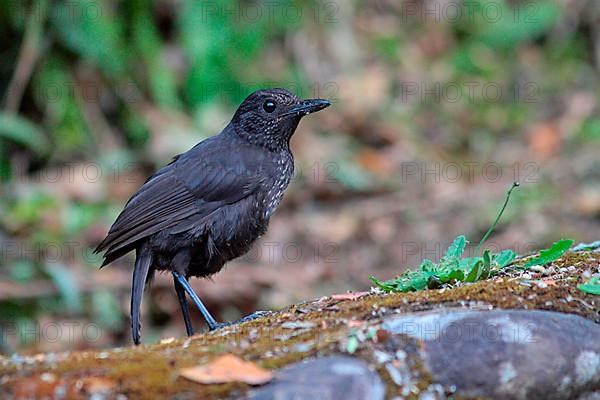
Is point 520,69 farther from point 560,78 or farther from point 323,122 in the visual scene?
point 323,122

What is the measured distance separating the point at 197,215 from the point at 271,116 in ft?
2.62

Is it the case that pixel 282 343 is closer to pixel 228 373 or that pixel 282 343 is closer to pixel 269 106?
pixel 228 373

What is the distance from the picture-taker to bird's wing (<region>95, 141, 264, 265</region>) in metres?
4.82

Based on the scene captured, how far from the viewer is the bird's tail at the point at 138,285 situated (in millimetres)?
4617

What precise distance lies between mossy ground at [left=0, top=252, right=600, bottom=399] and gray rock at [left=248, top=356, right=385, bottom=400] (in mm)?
51

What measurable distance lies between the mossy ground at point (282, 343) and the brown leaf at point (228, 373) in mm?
24

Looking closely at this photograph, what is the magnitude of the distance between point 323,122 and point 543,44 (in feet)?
10.4

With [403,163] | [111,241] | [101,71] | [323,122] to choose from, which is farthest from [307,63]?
[111,241]

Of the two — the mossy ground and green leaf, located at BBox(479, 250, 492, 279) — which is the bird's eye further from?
green leaf, located at BBox(479, 250, 492, 279)

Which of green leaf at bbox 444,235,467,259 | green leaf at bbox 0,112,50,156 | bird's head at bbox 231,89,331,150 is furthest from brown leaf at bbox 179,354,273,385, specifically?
green leaf at bbox 0,112,50,156

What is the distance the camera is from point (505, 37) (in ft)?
37.2

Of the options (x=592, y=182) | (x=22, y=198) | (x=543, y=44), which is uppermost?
(x=543, y=44)

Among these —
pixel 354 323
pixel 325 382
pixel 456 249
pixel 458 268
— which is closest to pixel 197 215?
pixel 456 249

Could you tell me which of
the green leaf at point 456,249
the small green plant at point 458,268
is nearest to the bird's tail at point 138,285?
the small green plant at point 458,268
